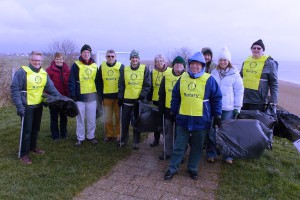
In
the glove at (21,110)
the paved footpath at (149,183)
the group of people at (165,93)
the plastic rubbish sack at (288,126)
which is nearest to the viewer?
the paved footpath at (149,183)

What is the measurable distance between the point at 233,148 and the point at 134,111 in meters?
2.13

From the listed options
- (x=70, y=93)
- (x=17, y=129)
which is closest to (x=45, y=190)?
(x=70, y=93)

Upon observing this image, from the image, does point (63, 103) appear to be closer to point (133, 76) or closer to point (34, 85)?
point (34, 85)

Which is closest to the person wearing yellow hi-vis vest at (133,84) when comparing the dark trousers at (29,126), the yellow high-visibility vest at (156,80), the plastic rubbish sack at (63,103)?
the yellow high-visibility vest at (156,80)

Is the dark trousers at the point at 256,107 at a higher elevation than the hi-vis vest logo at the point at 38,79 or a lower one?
lower

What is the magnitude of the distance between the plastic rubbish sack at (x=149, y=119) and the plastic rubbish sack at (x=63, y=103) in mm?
1211

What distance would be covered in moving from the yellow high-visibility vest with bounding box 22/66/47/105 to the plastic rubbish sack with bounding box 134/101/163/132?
1730 mm

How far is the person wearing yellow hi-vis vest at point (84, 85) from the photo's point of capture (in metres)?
5.92

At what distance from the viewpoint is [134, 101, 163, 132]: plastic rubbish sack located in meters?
5.61

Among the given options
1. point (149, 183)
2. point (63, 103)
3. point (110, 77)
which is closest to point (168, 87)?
point (110, 77)

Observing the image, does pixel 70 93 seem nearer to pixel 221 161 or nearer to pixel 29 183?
pixel 29 183

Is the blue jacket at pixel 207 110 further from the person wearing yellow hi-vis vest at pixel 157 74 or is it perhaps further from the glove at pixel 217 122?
the person wearing yellow hi-vis vest at pixel 157 74

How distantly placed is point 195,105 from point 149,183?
4.35 ft

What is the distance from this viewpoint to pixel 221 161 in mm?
5562
